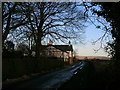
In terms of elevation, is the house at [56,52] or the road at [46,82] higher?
the house at [56,52]

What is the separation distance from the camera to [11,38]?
21516 millimetres

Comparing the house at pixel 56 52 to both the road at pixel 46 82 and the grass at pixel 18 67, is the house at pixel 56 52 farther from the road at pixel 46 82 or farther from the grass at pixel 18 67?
the road at pixel 46 82

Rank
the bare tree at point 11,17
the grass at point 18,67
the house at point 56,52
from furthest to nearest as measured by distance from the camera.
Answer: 1. the house at point 56,52
2. the bare tree at point 11,17
3. the grass at point 18,67

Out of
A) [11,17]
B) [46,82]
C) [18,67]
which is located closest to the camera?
[46,82]

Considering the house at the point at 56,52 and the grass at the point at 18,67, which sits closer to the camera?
the grass at the point at 18,67

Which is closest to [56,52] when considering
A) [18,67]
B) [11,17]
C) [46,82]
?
[18,67]

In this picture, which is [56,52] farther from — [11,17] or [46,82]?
[46,82]

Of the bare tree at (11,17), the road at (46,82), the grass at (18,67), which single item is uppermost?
the bare tree at (11,17)

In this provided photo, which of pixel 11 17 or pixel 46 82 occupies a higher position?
pixel 11 17

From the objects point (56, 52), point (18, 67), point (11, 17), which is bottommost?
point (18, 67)

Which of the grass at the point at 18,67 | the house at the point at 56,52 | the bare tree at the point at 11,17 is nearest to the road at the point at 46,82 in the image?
the grass at the point at 18,67

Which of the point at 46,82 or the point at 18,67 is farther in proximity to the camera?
the point at 18,67

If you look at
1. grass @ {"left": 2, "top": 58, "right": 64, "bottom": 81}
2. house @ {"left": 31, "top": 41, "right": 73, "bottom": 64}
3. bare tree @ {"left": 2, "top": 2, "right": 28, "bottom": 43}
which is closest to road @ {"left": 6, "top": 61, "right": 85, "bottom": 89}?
grass @ {"left": 2, "top": 58, "right": 64, "bottom": 81}

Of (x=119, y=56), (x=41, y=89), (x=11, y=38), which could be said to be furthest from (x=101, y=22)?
(x=11, y=38)
